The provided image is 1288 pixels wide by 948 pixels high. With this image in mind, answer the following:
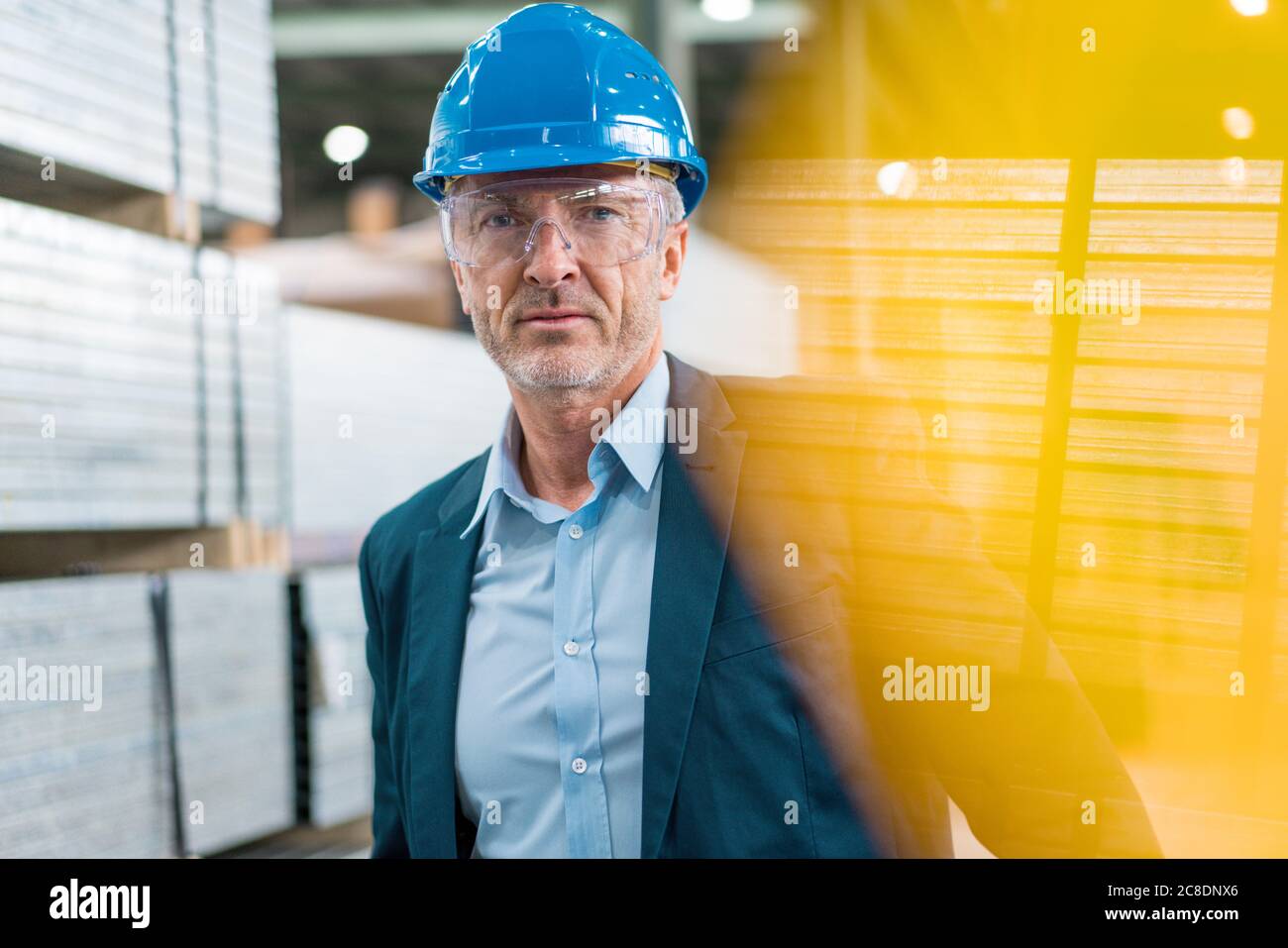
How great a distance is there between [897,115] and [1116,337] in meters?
0.58

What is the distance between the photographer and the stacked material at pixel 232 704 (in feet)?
8.38

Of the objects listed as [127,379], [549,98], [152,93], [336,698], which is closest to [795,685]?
[549,98]

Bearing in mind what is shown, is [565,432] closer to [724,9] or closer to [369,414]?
[369,414]

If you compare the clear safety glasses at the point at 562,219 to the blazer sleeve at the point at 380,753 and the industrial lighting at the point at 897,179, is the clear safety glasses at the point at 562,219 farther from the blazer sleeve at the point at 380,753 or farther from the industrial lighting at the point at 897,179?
the blazer sleeve at the point at 380,753

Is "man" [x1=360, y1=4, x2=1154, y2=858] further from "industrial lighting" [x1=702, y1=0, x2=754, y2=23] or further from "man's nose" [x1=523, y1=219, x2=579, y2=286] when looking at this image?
"industrial lighting" [x1=702, y1=0, x2=754, y2=23]

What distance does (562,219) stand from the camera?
163cm

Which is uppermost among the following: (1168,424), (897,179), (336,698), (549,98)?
(549,98)

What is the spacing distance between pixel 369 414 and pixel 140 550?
0.81 metres

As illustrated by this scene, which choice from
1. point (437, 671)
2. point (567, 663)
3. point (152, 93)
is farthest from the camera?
point (152, 93)

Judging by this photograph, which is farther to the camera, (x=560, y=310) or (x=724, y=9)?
(x=724, y=9)

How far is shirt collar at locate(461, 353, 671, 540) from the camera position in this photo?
1.67 meters

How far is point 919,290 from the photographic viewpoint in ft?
5.51

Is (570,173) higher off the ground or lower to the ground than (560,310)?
higher
